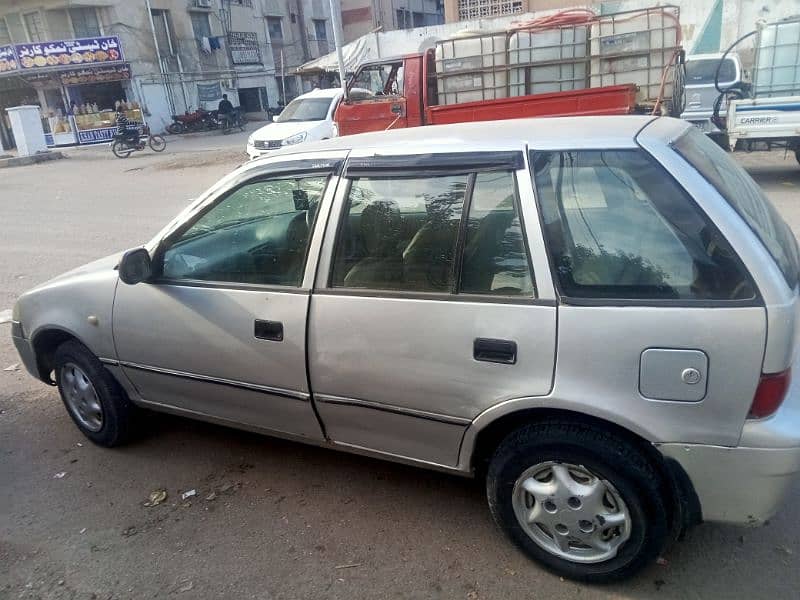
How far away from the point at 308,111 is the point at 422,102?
15.5 feet

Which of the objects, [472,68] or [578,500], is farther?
[472,68]

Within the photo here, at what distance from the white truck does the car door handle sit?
8934 millimetres

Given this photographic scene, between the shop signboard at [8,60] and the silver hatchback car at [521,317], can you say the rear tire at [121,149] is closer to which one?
the shop signboard at [8,60]

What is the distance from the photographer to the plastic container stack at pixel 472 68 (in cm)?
1021

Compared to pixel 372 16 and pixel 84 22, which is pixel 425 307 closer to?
pixel 84 22

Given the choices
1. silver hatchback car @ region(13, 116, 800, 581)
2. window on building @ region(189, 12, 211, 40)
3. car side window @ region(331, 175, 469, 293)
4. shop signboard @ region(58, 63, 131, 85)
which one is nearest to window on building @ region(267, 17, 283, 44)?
window on building @ region(189, 12, 211, 40)

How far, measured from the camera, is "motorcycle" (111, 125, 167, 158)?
69.6ft

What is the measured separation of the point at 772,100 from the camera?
909 centimetres

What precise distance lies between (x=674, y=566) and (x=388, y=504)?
124 cm

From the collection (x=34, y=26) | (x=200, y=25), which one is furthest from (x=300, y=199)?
(x=200, y=25)

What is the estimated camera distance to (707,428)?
2.05 metres

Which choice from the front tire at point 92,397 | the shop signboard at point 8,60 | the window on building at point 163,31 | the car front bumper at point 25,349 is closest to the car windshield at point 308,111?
the car front bumper at point 25,349

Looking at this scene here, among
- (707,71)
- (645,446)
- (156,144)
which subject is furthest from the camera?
(156,144)

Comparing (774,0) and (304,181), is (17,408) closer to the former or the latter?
(304,181)
